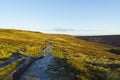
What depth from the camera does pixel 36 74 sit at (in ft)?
97.0

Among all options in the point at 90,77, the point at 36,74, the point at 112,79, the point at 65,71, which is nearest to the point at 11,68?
the point at 36,74

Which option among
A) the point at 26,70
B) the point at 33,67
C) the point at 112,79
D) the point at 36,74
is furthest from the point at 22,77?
the point at 112,79

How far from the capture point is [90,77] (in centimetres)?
2805

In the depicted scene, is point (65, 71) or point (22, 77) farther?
point (65, 71)

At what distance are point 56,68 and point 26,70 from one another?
4.02 metres

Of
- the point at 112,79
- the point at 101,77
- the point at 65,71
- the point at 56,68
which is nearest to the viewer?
the point at 112,79

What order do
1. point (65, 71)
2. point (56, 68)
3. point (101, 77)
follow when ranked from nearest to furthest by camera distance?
point (101, 77)
point (65, 71)
point (56, 68)

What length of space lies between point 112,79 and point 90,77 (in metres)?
2.44

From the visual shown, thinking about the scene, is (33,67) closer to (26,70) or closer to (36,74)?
(26,70)

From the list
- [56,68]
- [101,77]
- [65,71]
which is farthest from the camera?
[56,68]

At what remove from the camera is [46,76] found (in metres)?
28.8

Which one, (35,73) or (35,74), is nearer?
(35,74)

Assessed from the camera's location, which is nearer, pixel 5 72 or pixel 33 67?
pixel 5 72

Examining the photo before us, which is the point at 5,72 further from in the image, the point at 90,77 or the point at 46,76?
the point at 90,77
